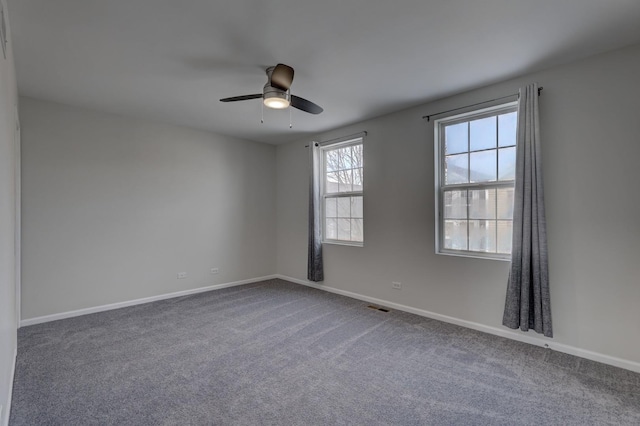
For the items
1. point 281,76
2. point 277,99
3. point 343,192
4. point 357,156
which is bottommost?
point 343,192

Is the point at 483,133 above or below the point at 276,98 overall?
below

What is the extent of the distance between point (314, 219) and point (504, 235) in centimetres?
269

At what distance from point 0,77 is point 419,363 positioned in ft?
11.1

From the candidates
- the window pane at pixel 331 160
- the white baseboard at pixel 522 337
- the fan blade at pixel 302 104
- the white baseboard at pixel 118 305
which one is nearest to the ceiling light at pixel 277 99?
the fan blade at pixel 302 104

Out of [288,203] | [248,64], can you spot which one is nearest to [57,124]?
[248,64]

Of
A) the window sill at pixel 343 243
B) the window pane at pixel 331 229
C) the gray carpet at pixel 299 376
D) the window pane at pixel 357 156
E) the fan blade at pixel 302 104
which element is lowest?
the gray carpet at pixel 299 376

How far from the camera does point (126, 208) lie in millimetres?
4082

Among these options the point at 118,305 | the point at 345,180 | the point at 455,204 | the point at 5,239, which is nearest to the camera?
the point at 5,239

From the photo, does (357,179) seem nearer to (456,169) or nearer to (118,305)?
(456,169)

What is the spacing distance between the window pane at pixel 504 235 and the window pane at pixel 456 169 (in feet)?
2.03

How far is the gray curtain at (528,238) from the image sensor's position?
8.82 feet

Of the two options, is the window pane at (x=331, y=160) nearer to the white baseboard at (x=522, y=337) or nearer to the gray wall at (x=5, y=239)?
the white baseboard at (x=522, y=337)

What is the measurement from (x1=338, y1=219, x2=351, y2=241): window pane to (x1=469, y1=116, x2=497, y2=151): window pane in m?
2.07

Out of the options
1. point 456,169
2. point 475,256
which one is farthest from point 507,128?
point 475,256
